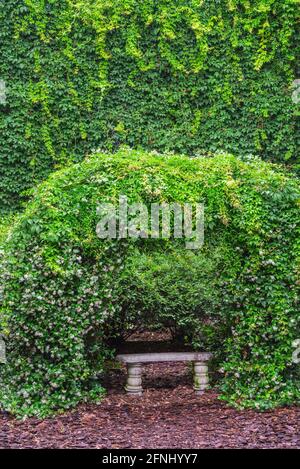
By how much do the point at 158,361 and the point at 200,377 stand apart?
0.47m

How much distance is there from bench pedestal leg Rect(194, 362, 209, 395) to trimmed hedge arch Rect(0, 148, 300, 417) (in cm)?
41

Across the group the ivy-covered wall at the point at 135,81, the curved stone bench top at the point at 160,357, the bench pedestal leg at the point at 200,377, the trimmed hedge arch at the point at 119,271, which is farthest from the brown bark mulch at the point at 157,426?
the ivy-covered wall at the point at 135,81

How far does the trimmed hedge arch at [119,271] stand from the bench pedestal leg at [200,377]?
1.36ft

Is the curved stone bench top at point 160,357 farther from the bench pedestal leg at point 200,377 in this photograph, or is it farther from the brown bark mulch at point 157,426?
the brown bark mulch at point 157,426

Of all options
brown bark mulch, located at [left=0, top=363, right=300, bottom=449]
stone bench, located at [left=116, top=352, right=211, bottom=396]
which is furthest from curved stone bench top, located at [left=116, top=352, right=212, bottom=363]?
brown bark mulch, located at [left=0, top=363, right=300, bottom=449]

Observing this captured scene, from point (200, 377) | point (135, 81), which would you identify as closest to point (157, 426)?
point (200, 377)

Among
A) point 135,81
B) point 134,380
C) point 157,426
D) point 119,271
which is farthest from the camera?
point 135,81

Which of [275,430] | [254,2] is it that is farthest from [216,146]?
[275,430]

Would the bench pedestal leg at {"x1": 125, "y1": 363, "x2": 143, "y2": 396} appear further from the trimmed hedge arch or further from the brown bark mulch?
the trimmed hedge arch

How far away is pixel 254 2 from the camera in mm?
10859

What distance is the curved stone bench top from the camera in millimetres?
6172

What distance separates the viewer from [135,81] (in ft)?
36.6

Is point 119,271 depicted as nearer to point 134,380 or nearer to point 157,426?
point 134,380
